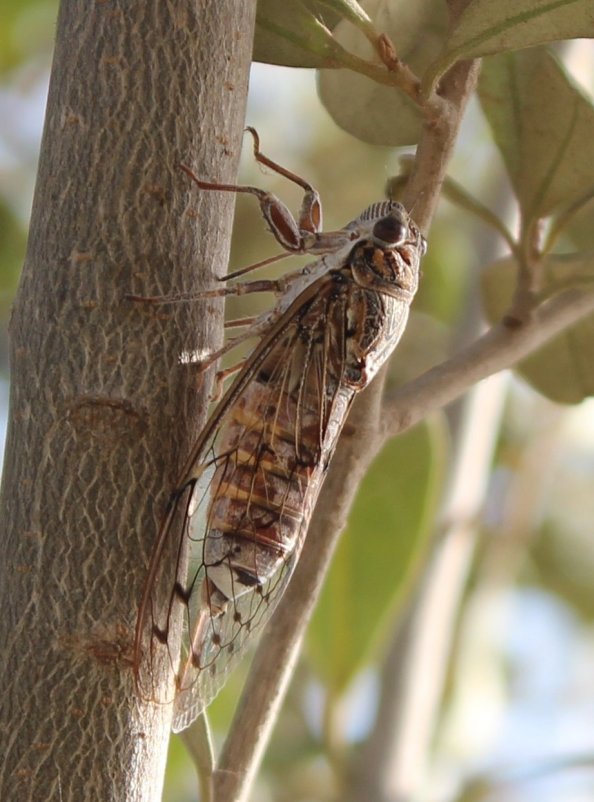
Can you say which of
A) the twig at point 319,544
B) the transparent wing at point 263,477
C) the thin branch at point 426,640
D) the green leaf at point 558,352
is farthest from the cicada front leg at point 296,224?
the thin branch at point 426,640

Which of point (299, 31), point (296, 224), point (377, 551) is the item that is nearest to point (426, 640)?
point (377, 551)

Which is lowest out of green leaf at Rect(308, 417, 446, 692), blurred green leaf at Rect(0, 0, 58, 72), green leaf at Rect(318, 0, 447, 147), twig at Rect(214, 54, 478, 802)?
twig at Rect(214, 54, 478, 802)

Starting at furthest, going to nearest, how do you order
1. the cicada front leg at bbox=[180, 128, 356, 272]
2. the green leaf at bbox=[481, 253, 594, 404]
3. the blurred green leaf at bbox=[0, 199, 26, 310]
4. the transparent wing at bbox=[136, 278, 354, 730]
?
the blurred green leaf at bbox=[0, 199, 26, 310], the green leaf at bbox=[481, 253, 594, 404], the cicada front leg at bbox=[180, 128, 356, 272], the transparent wing at bbox=[136, 278, 354, 730]

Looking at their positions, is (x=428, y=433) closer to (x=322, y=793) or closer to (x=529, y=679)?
(x=322, y=793)

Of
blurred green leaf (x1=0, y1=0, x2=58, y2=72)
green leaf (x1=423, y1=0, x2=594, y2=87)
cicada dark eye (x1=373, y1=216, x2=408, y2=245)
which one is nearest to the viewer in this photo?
green leaf (x1=423, y1=0, x2=594, y2=87)

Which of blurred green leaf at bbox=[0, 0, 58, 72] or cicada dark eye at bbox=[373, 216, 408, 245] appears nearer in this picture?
cicada dark eye at bbox=[373, 216, 408, 245]

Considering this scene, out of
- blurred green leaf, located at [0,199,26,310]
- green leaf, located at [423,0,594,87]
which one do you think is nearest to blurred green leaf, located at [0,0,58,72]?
blurred green leaf, located at [0,199,26,310]

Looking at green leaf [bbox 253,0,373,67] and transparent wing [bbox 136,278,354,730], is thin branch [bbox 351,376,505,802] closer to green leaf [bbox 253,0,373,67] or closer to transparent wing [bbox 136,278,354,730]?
transparent wing [bbox 136,278,354,730]

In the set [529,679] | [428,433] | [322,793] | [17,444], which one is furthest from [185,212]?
[529,679]
